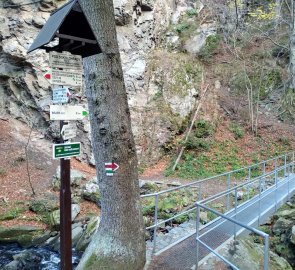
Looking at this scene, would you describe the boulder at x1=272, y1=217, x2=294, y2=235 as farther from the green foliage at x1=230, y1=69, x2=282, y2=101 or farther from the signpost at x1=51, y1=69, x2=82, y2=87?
the green foliage at x1=230, y1=69, x2=282, y2=101

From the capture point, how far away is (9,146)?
49.1 ft

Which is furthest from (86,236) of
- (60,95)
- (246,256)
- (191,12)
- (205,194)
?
(191,12)

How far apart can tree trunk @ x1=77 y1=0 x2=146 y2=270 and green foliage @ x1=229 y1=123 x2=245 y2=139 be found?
13.8 meters

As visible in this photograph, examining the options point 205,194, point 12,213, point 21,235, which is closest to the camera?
point 21,235

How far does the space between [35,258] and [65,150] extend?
6.12 m

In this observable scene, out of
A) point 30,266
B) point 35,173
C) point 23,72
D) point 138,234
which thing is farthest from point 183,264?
point 23,72

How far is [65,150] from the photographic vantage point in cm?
372

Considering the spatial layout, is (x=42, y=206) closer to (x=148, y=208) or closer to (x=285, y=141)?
(x=148, y=208)

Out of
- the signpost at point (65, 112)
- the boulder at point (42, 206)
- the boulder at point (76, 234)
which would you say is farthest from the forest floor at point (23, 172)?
the signpost at point (65, 112)

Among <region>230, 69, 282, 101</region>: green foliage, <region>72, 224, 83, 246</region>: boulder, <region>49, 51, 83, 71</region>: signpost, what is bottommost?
<region>72, 224, 83, 246</region>: boulder

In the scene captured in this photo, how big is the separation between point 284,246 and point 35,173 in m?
9.97

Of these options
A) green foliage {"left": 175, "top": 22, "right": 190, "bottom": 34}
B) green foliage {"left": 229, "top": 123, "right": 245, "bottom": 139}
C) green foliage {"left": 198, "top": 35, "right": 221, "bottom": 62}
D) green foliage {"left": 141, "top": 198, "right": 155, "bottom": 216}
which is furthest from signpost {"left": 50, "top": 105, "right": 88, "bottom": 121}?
green foliage {"left": 175, "top": 22, "right": 190, "bottom": 34}

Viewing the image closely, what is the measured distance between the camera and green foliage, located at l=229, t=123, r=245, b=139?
1784 centimetres

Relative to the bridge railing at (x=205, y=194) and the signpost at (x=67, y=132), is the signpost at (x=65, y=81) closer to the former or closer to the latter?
the signpost at (x=67, y=132)
